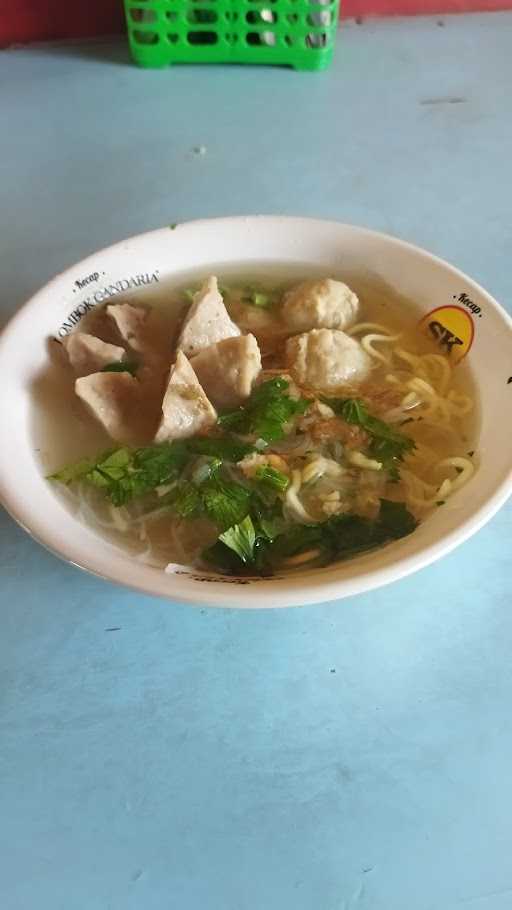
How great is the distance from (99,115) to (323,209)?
732mm

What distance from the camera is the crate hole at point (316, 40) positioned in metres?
2.15

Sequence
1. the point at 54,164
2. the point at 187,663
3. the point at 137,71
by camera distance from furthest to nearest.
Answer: the point at 137,71 → the point at 54,164 → the point at 187,663

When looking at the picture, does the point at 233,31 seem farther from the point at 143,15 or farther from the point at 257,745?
the point at 257,745

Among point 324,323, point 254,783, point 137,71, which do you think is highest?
point 137,71

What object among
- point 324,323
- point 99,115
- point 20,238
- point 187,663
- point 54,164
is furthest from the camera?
point 99,115

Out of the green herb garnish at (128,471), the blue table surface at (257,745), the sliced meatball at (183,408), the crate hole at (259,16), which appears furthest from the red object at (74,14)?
the green herb garnish at (128,471)

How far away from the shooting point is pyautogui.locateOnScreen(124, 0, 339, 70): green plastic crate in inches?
80.4

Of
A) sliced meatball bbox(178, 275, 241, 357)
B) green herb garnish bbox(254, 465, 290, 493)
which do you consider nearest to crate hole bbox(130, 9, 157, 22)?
sliced meatball bbox(178, 275, 241, 357)

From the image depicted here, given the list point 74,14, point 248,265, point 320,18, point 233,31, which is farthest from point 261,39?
point 248,265

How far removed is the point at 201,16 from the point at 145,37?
18 cm

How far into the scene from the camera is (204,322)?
1.37 meters

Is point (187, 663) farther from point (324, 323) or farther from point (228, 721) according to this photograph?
point (324, 323)

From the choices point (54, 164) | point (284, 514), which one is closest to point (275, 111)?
point (54, 164)

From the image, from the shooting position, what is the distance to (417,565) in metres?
0.89
